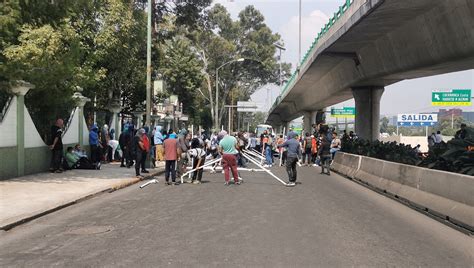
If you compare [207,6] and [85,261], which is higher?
[207,6]

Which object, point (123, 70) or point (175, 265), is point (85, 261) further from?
point (123, 70)

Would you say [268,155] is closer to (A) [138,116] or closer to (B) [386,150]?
(B) [386,150]

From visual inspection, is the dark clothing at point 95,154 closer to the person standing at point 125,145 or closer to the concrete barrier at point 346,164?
the person standing at point 125,145

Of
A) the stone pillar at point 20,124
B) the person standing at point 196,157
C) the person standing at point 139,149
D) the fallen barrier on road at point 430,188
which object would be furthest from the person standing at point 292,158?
the stone pillar at point 20,124

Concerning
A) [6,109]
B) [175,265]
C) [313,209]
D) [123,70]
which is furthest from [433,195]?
[123,70]

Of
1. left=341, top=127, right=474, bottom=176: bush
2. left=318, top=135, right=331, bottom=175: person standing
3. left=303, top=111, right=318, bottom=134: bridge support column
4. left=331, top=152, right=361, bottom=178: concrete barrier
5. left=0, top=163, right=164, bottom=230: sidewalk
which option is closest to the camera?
left=0, top=163, right=164, bottom=230: sidewalk

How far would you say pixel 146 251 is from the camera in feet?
22.2

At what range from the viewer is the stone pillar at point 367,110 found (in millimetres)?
31047

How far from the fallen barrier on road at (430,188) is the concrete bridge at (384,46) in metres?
4.89

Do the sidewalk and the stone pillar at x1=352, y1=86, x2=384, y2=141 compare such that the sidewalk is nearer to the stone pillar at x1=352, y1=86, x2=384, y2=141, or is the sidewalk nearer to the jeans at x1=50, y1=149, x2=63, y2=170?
the jeans at x1=50, y1=149, x2=63, y2=170

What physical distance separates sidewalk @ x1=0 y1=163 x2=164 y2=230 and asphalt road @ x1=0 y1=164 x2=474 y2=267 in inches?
13.9

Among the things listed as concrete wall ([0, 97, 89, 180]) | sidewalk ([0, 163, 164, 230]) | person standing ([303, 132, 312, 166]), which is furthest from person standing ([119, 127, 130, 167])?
person standing ([303, 132, 312, 166])

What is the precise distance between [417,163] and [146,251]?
8.81m

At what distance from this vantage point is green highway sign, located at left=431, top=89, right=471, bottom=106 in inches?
1895
